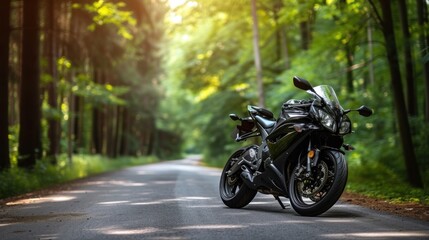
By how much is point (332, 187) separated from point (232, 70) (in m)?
23.0

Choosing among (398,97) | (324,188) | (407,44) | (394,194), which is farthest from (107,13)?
(324,188)

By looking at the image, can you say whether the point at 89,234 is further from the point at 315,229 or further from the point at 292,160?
the point at 292,160

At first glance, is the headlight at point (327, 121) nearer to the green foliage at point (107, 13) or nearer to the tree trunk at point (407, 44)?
the tree trunk at point (407, 44)

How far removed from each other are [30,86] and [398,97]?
10634 mm

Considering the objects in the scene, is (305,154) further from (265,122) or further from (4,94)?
(4,94)

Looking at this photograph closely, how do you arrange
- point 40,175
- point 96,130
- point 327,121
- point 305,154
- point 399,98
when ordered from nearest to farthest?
point 327,121, point 305,154, point 399,98, point 40,175, point 96,130

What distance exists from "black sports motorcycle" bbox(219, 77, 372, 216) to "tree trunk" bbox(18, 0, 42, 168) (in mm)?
10064

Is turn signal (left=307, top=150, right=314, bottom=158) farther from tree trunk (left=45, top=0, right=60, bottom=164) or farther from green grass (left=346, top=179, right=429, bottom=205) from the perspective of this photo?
tree trunk (left=45, top=0, right=60, bottom=164)

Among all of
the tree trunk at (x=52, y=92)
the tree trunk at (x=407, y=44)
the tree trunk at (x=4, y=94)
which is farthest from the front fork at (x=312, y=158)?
the tree trunk at (x=52, y=92)

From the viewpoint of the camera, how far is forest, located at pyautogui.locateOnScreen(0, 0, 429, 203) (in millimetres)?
14570

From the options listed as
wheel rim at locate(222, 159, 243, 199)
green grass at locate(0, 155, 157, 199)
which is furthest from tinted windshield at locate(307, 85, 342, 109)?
green grass at locate(0, 155, 157, 199)

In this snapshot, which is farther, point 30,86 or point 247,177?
point 30,86

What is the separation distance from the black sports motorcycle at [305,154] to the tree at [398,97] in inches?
268

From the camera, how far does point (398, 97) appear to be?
13719 mm
